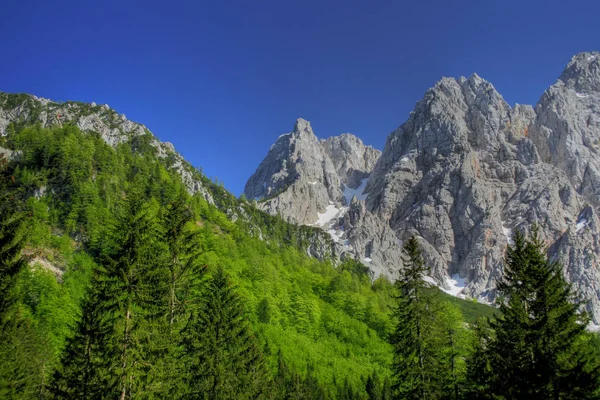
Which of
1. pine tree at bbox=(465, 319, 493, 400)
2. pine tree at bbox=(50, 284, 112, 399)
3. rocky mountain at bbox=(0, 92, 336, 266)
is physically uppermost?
rocky mountain at bbox=(0, 92, 336, 266)

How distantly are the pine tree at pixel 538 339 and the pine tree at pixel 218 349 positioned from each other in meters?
15.5

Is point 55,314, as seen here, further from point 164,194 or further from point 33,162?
point 164,194

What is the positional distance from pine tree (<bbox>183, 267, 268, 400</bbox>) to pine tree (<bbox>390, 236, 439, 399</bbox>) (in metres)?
10.2

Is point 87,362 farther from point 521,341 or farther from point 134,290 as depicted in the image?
point 521,341

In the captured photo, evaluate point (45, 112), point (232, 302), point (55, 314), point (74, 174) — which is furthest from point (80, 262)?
point (45, 112)

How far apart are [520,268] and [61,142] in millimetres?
81582

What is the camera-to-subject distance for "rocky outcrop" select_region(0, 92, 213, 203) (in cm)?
14862

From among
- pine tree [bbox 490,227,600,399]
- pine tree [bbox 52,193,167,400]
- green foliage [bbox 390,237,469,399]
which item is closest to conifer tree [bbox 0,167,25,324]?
pine tree [bbox 52,193,167,400]

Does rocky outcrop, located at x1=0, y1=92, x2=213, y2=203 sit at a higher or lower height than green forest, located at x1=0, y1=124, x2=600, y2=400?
higher

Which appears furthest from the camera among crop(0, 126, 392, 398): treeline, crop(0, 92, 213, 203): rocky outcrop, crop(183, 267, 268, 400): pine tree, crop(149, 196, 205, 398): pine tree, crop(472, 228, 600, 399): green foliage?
crop(0, 92, 213, 203): rocky outcrop

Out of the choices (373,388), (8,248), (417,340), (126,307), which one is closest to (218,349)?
(126,307)

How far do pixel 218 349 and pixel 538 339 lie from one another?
1791cm

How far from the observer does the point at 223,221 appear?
335ft

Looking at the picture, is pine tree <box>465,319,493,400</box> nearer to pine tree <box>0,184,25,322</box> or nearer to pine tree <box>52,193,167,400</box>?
pine tree <box>52,193,167,400</box>
